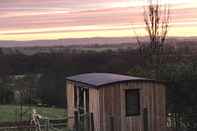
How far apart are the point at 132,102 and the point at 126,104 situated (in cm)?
27

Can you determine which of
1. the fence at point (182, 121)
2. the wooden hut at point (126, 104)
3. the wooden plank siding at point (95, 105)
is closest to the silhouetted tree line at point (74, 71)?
the fence at point (182, 121)

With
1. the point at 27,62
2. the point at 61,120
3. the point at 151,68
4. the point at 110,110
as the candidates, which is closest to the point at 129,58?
the point at 27,62

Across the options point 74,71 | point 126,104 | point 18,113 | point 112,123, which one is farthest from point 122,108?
point 74,71

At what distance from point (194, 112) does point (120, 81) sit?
3.85 m

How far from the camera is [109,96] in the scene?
62.2 ft

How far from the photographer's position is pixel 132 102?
1936 centimetres

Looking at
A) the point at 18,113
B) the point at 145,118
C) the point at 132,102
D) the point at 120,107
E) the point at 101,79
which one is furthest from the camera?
the point at 18,113

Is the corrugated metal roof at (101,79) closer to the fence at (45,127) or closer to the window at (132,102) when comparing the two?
the window at (132,102)

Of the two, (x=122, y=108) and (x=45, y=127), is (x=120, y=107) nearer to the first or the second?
(x=122, y=108)

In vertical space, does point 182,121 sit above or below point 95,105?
below

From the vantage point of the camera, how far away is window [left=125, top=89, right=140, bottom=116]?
19156 millimetres

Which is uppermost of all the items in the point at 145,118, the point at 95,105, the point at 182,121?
the point at 95,105

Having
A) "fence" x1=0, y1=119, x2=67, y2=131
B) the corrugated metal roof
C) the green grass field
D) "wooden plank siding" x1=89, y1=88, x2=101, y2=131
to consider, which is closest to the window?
the corrugated metal roof

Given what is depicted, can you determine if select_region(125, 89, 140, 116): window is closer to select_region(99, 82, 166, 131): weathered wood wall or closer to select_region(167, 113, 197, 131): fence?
select_region(99, 82, 166, 131): weathered wood wall
